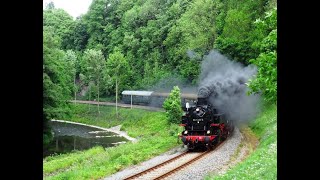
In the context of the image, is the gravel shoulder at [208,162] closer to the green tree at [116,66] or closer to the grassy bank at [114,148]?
the grassy bank at [114,148]

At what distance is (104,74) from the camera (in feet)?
187

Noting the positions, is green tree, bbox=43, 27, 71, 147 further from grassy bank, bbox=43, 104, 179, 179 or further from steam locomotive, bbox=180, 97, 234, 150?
steam locomotive, bbox=180, 97, 234, 150

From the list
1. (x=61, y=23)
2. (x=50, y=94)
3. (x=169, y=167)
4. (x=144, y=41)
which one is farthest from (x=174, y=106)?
(x=61, y=23)

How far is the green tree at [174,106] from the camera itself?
3502cm

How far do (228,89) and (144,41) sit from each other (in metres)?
40.2

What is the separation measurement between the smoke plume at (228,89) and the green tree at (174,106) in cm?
554

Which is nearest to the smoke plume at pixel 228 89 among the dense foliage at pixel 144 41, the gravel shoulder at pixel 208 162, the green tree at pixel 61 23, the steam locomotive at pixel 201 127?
the steam locomotive at pixel 201 127

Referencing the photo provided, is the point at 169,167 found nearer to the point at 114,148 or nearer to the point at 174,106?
the point at 114,148

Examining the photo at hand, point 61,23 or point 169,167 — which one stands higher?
point 61,23

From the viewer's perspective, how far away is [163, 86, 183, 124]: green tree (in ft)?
115

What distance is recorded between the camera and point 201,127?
65.6 ft
